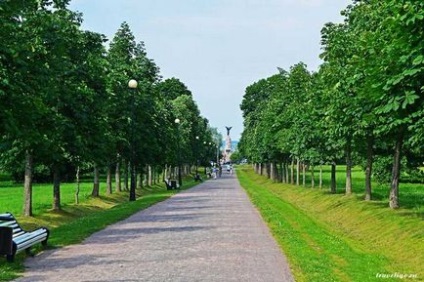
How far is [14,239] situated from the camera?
480 inches

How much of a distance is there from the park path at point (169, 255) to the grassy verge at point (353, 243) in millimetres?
509

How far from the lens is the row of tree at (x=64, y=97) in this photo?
15.4m

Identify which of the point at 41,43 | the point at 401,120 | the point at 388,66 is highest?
the point at 41,43

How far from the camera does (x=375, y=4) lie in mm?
20922

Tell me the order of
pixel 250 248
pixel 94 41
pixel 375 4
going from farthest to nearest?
pixel 94 41
pixel 375 4
pixel 250 248

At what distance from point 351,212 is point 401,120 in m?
9.03

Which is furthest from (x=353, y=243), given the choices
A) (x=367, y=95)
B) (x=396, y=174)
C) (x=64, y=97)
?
(x=64, y=97)

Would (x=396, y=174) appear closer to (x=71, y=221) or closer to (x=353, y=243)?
(x=353, y=243)

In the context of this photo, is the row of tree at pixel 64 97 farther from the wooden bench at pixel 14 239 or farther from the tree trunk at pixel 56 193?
the wooden bench at pixel 14 239

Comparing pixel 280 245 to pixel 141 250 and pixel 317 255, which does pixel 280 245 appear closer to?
pixel 317 255

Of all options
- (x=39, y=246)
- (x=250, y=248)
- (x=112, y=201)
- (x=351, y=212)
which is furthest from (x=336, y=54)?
(x=112, y=201)

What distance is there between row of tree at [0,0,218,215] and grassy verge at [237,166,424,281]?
7.48 meters

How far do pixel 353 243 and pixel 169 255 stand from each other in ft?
19.8

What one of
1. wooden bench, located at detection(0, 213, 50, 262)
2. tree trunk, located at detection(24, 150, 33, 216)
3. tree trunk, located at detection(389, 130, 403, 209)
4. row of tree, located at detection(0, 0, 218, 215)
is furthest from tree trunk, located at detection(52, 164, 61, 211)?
tree trunk, located at detection(389, 130, 403, 209)
